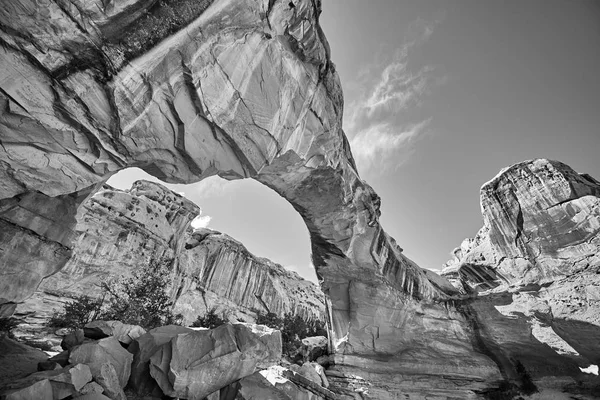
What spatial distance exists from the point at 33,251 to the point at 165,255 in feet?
90.0

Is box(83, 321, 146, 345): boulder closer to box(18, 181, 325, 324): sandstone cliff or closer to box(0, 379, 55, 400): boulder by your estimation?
box(0, 379, 55, 400): boulder

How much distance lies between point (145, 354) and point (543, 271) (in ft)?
68.9

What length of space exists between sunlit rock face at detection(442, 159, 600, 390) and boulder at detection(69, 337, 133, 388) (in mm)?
19575

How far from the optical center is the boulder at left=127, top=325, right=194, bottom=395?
26.1ft

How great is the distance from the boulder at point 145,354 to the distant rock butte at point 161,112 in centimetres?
375

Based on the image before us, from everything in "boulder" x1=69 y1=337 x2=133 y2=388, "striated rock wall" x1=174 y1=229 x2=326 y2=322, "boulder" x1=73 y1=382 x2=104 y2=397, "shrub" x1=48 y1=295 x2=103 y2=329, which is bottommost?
"shrub" x1=48 y1=295 x2=103 y2=329

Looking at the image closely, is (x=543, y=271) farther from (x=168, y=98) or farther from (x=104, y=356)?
(x=104, y=356)

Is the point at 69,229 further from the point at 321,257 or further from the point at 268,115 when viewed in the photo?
the point at 321,257

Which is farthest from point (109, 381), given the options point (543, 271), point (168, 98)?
point (543, 271)

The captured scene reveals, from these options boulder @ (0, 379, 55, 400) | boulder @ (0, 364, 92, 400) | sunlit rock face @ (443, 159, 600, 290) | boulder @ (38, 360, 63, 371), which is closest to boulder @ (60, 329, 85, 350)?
boulder @ (38, 360, 63, 371)

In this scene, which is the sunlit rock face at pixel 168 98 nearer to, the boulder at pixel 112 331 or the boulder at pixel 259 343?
the boulder at pixel 112 331

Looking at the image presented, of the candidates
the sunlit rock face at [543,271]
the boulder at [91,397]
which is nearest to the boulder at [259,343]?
the boulder at [91,397]

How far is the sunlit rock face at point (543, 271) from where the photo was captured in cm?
1459

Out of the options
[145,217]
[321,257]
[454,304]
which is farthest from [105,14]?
[145,217]
